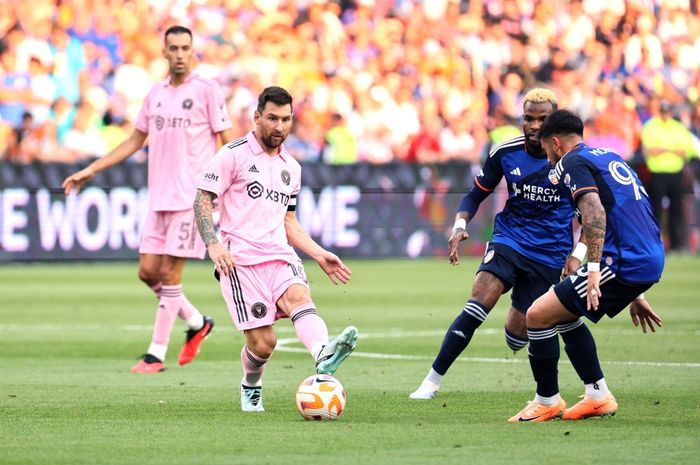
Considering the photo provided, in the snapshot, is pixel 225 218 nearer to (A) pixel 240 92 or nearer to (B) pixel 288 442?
(B) pixel 288 442

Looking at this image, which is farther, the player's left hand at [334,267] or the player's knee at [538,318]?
the player's left hand at [334,267]

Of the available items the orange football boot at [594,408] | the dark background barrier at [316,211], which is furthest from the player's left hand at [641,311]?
the dark background barrier at [316,211]

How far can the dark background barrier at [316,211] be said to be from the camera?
2336 cm

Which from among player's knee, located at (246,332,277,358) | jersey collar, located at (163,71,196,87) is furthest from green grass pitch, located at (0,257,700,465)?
jersey collar, located at (163,71,196,87)

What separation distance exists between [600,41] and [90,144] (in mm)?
11258

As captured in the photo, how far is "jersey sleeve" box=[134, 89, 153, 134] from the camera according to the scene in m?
12.1

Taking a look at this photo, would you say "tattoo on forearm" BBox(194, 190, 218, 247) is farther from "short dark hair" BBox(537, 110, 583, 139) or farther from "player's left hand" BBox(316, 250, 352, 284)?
"short dark hair" BBox(537, 110, 583, 139)

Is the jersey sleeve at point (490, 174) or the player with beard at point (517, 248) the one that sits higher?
the jersey sleeve at point (490, 174)

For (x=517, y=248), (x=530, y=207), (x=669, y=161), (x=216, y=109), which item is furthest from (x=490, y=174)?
(x=669, y=161)

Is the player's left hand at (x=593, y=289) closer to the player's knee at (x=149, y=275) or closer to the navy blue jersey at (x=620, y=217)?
the navy blue jersey at (x=620, y=217)

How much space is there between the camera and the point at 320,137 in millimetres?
26281

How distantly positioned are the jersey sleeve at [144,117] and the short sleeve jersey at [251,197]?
10.9ft

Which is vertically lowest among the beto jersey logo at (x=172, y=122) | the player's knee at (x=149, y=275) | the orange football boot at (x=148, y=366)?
the orange football boot at (x=148, y=366)

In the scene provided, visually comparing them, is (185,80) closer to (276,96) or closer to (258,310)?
(276,96)
